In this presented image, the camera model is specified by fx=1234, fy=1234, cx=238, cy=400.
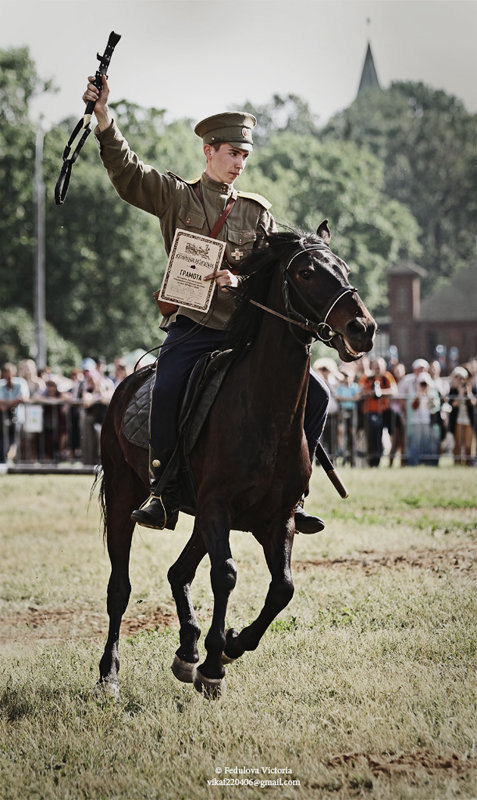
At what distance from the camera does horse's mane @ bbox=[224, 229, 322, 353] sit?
727 centimetres

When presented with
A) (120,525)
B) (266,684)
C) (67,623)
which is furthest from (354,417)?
(266,684)

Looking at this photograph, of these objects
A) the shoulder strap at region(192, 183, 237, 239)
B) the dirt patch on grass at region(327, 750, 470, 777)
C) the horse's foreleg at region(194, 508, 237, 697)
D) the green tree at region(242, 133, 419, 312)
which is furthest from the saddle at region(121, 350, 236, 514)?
the green tree at region(242, 133, 419, 312)

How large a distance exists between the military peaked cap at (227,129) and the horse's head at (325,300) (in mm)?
959

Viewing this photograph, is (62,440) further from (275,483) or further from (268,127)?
(268,127)

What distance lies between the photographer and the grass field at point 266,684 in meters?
5.82

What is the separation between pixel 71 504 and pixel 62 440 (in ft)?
22.1

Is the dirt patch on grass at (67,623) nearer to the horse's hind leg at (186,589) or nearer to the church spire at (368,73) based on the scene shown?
the horse's hind leg at (186,589)

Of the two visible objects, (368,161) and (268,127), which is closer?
(368,161)

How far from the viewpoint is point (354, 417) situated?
79.1ft

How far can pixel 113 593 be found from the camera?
8.48m

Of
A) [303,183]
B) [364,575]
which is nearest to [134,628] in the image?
[364,575]

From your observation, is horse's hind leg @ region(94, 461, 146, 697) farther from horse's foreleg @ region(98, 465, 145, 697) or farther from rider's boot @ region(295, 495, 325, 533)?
rider's boot @ region(295, 495, 325, 533)

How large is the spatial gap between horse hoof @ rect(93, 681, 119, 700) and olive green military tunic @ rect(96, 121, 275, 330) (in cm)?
236

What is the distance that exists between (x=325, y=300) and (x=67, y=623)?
16.7ft
